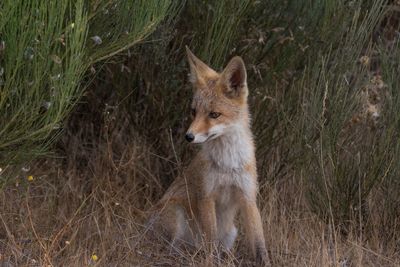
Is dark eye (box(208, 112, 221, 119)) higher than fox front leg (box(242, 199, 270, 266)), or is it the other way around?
dark eye (box(208, 112, 221, 119))

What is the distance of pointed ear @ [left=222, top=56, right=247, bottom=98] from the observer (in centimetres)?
620

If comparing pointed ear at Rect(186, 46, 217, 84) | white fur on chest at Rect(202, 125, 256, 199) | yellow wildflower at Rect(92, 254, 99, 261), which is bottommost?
yellow wildflower at Rect(92, 254, 99, 261)

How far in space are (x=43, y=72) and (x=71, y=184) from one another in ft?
7.64

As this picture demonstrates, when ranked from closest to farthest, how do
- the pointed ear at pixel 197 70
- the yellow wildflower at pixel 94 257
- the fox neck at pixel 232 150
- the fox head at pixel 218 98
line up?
the yellow wildflower at pixel 94 257, the fox head at pixel 218 98, the fox neck at pixel 232 150, the pointed ear at pixel 197 70

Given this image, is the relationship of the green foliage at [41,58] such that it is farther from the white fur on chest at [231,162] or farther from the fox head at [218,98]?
the white fur on chest at [231,162]

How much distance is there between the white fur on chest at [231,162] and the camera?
20.4ft

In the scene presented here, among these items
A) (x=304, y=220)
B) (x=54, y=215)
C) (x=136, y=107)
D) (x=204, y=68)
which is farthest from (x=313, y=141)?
(x=54, y=215)

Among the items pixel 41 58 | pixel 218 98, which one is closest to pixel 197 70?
pixel 218 98

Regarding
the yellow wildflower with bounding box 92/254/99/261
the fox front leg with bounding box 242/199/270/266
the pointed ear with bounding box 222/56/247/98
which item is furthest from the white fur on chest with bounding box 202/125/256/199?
the yellow wildflower with bounding box 92/254/99/261

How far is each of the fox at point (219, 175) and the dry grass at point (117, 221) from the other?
181 millimetres

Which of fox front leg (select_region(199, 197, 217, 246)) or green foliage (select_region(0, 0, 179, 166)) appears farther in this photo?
fox front leg (select_region(199, 197, 217, 246))

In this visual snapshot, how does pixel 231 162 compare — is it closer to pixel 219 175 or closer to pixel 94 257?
pixel 219 175

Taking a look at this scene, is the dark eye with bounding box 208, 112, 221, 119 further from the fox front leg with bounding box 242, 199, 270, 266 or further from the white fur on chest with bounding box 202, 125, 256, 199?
the fox front leg with bounding box 242, 199, 270, 266

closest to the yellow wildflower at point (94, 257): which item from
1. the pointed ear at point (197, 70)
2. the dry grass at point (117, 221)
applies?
the dry grass at point (117, 221)
